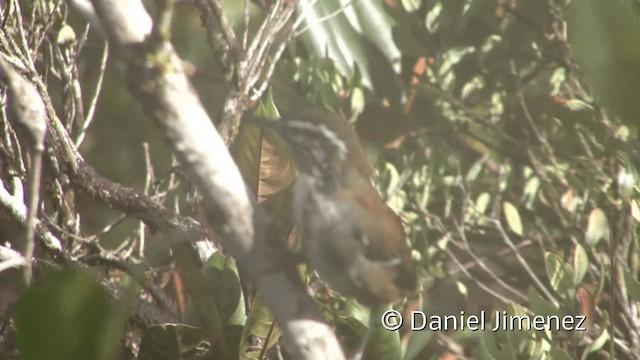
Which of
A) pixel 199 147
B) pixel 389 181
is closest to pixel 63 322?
pixel 199 147

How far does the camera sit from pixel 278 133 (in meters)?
0.44

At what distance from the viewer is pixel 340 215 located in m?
0.41

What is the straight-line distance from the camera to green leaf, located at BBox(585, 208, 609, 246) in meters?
0.54

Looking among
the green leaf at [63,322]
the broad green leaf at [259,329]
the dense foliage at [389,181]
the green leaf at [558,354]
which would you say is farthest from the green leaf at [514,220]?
the green leaf at [63,322]

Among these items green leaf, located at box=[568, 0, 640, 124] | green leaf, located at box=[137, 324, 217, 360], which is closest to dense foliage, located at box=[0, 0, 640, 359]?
green leaf, located at box=[137, 324, 217, 360]

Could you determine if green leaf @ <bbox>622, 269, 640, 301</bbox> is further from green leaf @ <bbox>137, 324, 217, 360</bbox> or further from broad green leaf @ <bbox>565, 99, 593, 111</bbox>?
green leaf @ <bbox>137, 324, 217, 360</bbox>

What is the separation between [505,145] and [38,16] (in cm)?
37

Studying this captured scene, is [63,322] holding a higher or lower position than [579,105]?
higher

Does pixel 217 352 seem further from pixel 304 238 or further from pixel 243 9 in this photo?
pixel 243 9

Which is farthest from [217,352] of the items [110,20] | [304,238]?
[110,20]

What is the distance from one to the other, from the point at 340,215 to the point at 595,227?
9.3 inches

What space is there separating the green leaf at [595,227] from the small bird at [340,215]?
0.59 feet

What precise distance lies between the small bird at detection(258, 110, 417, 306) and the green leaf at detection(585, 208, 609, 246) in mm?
181

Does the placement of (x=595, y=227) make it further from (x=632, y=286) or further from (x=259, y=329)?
(x=259, y=329)
